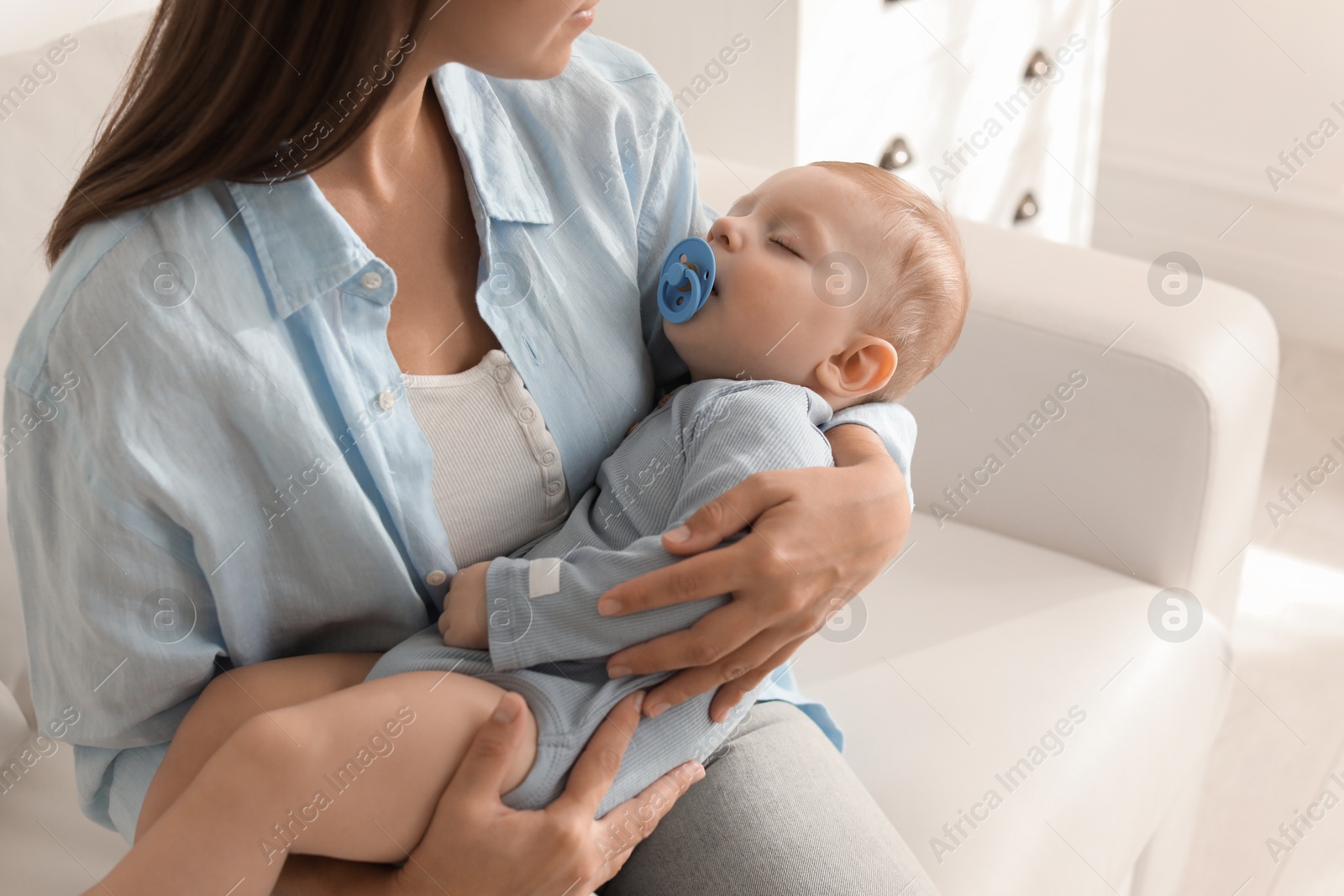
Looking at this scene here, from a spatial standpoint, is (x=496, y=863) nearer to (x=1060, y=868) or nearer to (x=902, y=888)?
(x=902, y=888)

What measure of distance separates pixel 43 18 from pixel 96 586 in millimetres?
670

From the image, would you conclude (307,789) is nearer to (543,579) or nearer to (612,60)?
(543,579)

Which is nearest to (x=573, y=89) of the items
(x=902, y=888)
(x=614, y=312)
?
(x=614, y=312)

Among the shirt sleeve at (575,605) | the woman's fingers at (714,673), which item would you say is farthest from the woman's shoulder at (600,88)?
the woman's fingers at (714,673)

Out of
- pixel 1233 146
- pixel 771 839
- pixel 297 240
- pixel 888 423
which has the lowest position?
pixel 1233 146

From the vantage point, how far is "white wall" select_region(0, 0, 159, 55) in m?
1.11

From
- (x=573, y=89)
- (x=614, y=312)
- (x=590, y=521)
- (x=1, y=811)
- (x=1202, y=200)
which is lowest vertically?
(x=1202, y=200)

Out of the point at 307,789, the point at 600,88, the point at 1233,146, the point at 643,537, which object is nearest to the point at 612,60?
the point at 600,88

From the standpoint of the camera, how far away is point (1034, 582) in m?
1.30

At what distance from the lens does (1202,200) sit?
283 centimetres

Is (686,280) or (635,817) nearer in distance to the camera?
(635,817)

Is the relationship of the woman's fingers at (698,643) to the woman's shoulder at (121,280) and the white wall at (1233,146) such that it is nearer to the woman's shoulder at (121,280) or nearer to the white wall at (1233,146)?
the woman's shoulder at (121,280)

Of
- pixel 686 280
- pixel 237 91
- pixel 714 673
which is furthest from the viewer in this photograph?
pixel 686 280

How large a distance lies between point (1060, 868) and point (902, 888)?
0.81 ft
